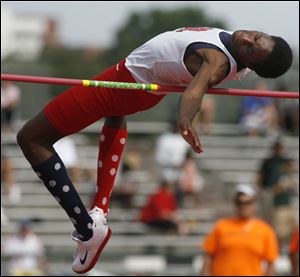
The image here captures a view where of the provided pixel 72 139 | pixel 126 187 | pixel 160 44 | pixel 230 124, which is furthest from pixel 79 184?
pixel 160 44

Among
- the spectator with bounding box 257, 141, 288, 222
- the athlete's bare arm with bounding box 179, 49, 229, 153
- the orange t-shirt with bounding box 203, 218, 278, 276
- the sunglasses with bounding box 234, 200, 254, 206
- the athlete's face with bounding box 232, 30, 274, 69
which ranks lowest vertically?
the spectator with bounding box 257, 141, 288, 222

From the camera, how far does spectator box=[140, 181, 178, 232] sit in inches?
548

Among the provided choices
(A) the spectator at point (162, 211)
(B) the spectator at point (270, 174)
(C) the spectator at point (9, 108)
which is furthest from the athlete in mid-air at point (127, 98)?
(C) the spectator at point (9, 108)

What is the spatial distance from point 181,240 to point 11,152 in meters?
3.13

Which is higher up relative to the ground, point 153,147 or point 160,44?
point 160,44

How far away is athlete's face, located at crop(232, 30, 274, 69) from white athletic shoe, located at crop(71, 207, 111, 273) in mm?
1320

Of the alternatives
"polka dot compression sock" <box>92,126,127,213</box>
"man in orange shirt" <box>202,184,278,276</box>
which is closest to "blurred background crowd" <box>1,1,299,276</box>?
"man in orange shirt" <box>202,184,278,276</box>

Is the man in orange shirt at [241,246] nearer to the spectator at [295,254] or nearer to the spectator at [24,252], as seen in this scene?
the spectator at [295,254]

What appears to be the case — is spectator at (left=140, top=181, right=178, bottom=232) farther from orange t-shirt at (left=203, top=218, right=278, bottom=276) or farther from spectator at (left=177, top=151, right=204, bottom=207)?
orange t-shirt at (left=203, top=218, right=278, bottom=276)

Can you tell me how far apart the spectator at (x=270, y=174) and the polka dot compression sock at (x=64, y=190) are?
6.92 m

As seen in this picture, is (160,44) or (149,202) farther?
(149,202)

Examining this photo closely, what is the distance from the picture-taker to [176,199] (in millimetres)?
14875

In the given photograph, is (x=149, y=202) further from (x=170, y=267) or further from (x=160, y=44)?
(x=160, y=44)

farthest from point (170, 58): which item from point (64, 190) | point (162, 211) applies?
point (162, 211)
